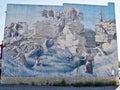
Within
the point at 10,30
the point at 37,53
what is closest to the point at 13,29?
the point at 10,30

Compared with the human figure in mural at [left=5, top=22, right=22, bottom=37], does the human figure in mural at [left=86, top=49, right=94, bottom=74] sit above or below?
below

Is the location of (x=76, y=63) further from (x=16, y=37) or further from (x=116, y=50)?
(x=16, y=37)

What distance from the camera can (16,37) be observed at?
21281 millimetres

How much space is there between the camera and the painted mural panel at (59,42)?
68.9ft

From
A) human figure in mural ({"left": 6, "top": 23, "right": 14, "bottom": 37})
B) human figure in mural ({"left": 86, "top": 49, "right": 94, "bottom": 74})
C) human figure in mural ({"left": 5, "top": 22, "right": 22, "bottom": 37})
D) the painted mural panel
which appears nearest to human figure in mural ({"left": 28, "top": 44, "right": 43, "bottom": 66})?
the painted mural panel

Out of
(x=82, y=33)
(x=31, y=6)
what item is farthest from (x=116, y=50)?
(x=31, y=6)

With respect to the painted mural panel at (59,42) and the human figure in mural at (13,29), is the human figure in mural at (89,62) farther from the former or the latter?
the human figure in mural at (13,29)

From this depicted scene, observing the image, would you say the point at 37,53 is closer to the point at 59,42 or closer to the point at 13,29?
the point at 59,42

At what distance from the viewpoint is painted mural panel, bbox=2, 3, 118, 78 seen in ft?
68.9

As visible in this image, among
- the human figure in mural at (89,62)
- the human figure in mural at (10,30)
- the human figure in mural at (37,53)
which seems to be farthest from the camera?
the human figure in mural at (10,30)

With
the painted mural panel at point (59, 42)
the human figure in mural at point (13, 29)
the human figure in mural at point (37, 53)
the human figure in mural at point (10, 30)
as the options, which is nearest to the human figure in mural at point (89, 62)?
the painted mural panel at point (59, 42)

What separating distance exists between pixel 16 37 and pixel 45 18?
294cm

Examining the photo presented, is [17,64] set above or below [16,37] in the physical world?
below

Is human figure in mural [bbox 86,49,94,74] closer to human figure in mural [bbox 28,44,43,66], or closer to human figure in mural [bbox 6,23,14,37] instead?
human figure in mural [bbox 28,44,43,66]
